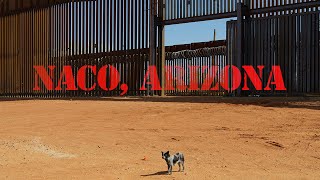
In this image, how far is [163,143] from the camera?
5535mm

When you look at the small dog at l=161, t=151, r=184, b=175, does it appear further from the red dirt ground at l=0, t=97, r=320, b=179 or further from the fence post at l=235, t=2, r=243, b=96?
the fence post at l=235, t=2, r=243, b=96

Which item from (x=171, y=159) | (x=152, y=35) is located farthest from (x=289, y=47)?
(x=171, y=159)

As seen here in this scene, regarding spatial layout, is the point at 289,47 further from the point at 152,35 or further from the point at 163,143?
the point at 163,143

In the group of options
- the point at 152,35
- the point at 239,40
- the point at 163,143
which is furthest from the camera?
the point at 152,35

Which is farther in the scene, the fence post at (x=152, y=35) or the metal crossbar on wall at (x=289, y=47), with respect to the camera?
the fence post at (x=152, y=35)

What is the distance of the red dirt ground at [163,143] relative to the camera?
423 centimetres

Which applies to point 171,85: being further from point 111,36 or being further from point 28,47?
point 28,47

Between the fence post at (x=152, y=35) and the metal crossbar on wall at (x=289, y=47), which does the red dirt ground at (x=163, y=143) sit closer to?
the metal crossbar on wall at (x=289, y=47)

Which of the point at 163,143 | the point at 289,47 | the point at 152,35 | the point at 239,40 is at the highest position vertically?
the point at 152,35

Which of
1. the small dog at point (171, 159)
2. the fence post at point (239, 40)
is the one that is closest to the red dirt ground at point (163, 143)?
the small dog at point (171, 159)

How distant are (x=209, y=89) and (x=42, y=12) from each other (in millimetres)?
7146

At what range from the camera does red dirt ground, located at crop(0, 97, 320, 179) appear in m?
4.23

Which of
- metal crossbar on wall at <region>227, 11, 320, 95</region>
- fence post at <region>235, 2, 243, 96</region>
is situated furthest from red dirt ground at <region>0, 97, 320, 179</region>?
fence post at <region>235, 2, 243, 96</region>

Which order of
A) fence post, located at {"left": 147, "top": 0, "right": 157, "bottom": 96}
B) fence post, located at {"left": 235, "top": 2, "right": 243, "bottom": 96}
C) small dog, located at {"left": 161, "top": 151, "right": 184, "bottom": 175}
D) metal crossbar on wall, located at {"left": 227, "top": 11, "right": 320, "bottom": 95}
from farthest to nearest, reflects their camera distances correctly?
fence post, located at {"left": 147, "top": 0, "right": 157, "bottom": 96}, fence post, located at {"left": 235, "top": 2, "right": 243, "bottom": 96}, metal crossbar on wall, located at {"left": 227, "top": 11, "right": 320, "bottom": 95}, small dog, located at {"left": 161, "top": 151, "right": 184, "bottom": 175}
